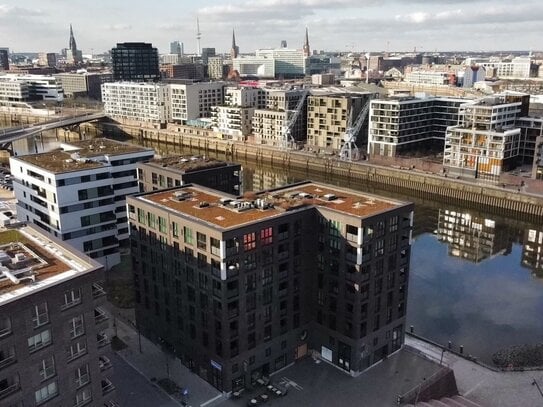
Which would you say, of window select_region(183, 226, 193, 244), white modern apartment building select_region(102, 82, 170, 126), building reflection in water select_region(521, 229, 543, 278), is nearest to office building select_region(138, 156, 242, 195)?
window select_region(183, 226, 193, 244)

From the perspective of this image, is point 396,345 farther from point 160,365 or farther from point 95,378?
point 95,378

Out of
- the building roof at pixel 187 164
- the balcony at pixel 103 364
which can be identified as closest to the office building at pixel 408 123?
the building roof at pixel 187 164

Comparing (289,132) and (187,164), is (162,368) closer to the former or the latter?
(187,164)

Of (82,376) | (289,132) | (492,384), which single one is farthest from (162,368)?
(289,132)

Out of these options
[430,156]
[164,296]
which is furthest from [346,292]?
[430,156]

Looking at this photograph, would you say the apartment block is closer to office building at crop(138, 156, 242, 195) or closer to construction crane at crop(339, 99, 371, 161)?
construction crane at crop(339, 99, 371, 161)

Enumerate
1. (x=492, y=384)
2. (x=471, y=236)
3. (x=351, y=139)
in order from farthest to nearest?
1. (x=351, y=139)
2. (x=471, y=236)
3. (x=492, y=384)
